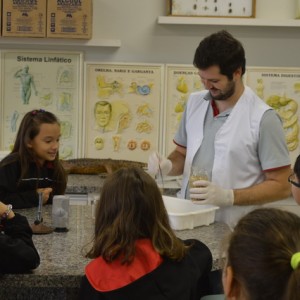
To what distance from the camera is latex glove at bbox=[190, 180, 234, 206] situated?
2088 mm

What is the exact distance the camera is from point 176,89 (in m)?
3.83

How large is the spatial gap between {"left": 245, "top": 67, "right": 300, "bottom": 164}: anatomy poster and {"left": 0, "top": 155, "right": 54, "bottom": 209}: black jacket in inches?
75.2

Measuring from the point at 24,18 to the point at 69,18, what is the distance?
0.28 metres

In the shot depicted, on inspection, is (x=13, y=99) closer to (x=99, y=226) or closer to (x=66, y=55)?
(x=66, y=55)

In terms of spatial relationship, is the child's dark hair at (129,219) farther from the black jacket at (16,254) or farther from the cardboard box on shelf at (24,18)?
the cardboard box on shelf at (24,18)

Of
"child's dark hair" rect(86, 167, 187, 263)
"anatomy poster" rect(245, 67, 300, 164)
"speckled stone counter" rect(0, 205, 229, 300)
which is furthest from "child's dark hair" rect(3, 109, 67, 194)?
"anatomy poster" rect(245, 67, 300, 164)

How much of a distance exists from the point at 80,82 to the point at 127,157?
60 cm

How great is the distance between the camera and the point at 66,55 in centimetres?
375

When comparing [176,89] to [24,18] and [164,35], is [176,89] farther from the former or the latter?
[24,18]

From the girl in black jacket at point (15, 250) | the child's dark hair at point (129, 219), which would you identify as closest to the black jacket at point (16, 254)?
the girl in black jacket at point (15, 250)

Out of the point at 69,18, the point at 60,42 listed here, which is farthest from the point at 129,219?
the point at 60,42

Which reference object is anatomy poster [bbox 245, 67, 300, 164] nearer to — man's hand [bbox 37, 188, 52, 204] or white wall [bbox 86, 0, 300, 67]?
white wall [bbox 86, 0, 300, 67]

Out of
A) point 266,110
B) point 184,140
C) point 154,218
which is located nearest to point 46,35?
point 184,140

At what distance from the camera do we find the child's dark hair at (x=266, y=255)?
96 cm
